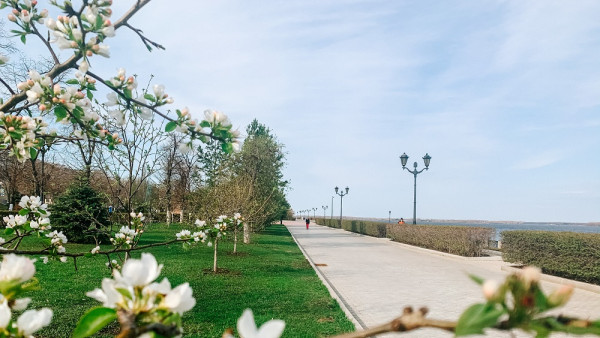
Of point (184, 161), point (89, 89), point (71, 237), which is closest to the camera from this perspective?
point (89, 89)

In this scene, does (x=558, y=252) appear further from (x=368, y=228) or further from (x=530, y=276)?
(x=368, y=228)

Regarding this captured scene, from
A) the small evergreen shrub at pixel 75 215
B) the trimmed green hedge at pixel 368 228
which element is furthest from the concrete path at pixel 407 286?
the trimmed green hedge at pixel 368 228

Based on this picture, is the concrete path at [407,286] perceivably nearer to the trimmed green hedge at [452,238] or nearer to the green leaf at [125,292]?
the trimmed green hedge at [452,238]

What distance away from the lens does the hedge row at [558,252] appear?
1046 cm

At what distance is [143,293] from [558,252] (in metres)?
13.0

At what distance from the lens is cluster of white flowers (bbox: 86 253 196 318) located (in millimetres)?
795

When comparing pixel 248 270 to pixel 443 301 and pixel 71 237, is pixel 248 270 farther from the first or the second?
pixel 71 237

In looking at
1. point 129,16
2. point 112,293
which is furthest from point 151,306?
point 129,16

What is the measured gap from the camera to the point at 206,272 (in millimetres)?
10805

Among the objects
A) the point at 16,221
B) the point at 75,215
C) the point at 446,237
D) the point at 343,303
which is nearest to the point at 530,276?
the point at 16,221

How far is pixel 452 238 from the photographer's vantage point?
17.5m

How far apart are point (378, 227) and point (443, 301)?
2123 centimetres

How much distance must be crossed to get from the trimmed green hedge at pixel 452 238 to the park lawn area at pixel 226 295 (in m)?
6.99

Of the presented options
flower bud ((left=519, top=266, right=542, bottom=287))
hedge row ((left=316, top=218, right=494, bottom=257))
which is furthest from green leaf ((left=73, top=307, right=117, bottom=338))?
hedge row ((left=316, top=218, right=494, bottom=257))
